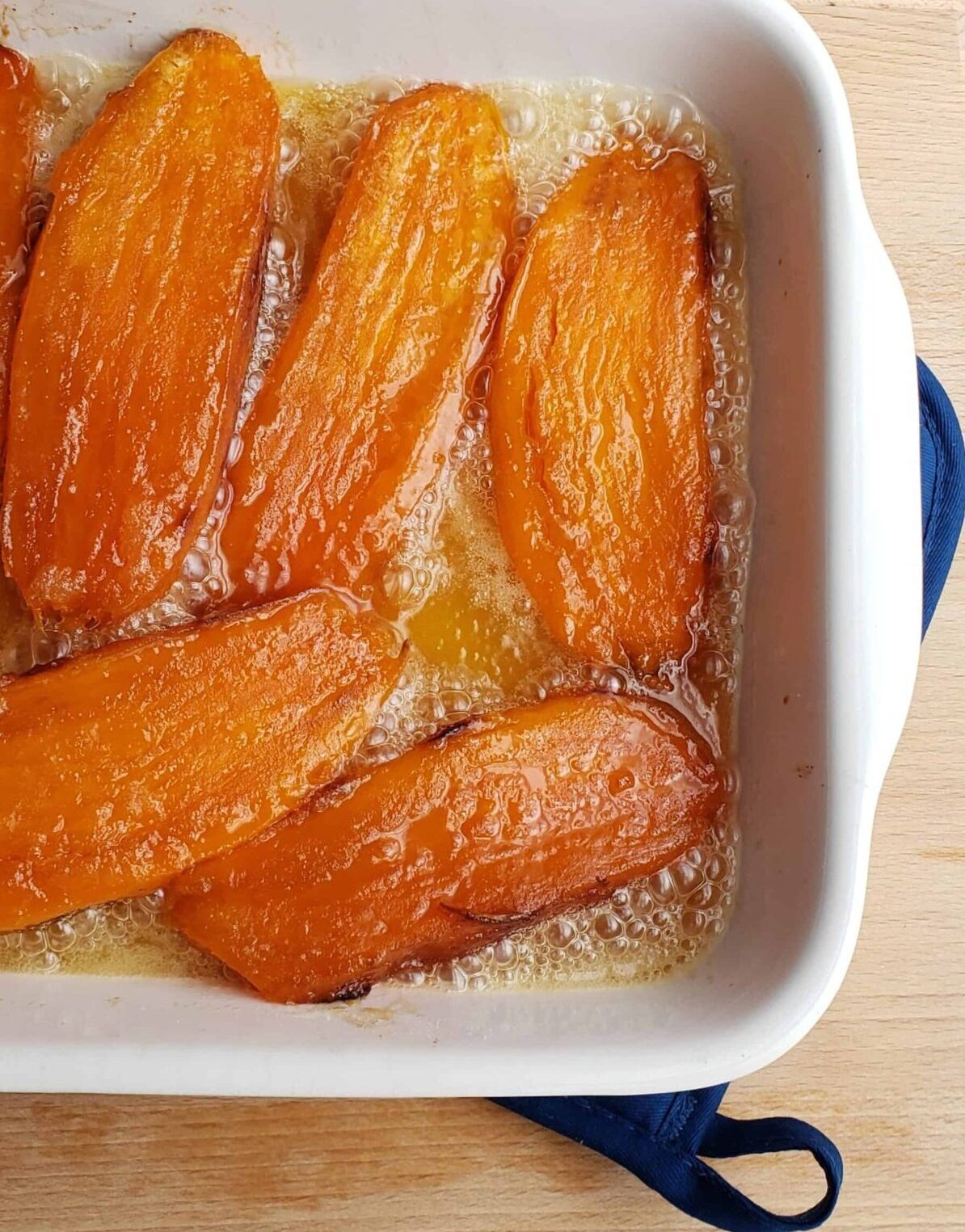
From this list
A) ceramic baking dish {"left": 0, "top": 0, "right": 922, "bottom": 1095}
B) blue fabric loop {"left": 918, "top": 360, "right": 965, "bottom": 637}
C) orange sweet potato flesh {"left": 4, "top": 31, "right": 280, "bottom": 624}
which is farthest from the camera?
blue fabric loop {"left": 918, "top": 360, "right": 965, "bottom": 637}

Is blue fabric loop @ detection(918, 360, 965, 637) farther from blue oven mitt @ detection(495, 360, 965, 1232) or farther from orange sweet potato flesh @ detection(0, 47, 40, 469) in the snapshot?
orange sweet potato flesh @ detection(0, 47, 40, 469)

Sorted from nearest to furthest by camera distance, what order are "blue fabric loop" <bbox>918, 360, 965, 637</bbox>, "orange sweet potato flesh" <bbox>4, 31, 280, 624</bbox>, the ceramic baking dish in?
the ceramic baking dish → "orange sweet potato flesh" <bbox>4, 31, 280, 624</bbox> → "blue fabric loop" <bbox>918, 360, 965, 637</bbox>

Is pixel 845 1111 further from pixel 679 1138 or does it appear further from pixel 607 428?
pixel 607 428

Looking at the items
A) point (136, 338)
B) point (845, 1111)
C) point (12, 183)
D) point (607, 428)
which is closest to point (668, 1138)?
point (845, 1111)

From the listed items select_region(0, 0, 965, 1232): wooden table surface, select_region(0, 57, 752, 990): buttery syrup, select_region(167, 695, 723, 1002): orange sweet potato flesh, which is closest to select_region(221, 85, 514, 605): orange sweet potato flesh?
select_region(0, 57, 752, 990): buttery syrup

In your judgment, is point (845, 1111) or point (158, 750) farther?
point (845, 1111)

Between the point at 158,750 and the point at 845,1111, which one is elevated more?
the point at 158,750
